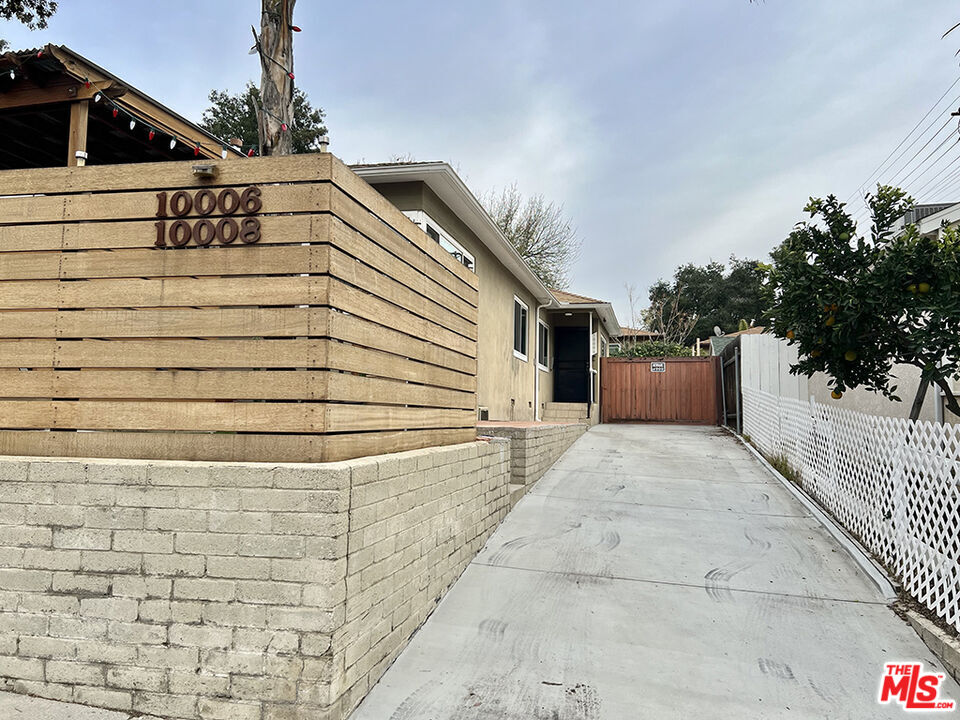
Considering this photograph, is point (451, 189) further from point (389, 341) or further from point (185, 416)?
point (185, 416)

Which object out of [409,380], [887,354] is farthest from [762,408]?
[409,380]

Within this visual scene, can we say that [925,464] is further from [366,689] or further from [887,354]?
[366,689]

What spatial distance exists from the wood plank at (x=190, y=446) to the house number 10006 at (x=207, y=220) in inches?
40.5

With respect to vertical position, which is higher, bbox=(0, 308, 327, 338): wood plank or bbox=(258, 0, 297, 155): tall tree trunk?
bbox=(258, 0, 297, 155): tall tree trunk

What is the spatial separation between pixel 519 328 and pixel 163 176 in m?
9.90

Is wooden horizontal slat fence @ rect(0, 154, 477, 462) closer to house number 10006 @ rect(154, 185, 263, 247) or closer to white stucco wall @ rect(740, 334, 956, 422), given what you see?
house number 10006 @ rect(154, 185, 263, 247)

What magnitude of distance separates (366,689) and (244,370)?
1774 millimetres

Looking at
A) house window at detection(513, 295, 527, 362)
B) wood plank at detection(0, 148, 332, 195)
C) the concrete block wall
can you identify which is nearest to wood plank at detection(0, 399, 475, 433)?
the concrete block wall

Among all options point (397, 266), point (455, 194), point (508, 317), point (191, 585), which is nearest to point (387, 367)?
point (397, 266)

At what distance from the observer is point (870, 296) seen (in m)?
4.80

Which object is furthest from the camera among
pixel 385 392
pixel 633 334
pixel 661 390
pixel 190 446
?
pixel 633 334

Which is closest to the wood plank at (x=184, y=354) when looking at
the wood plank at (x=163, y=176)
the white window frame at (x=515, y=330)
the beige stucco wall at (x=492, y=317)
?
the wood plank at (x=163, y=176)

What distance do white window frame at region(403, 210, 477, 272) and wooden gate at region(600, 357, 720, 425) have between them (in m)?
10.1

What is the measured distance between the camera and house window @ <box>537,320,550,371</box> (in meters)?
15.3
